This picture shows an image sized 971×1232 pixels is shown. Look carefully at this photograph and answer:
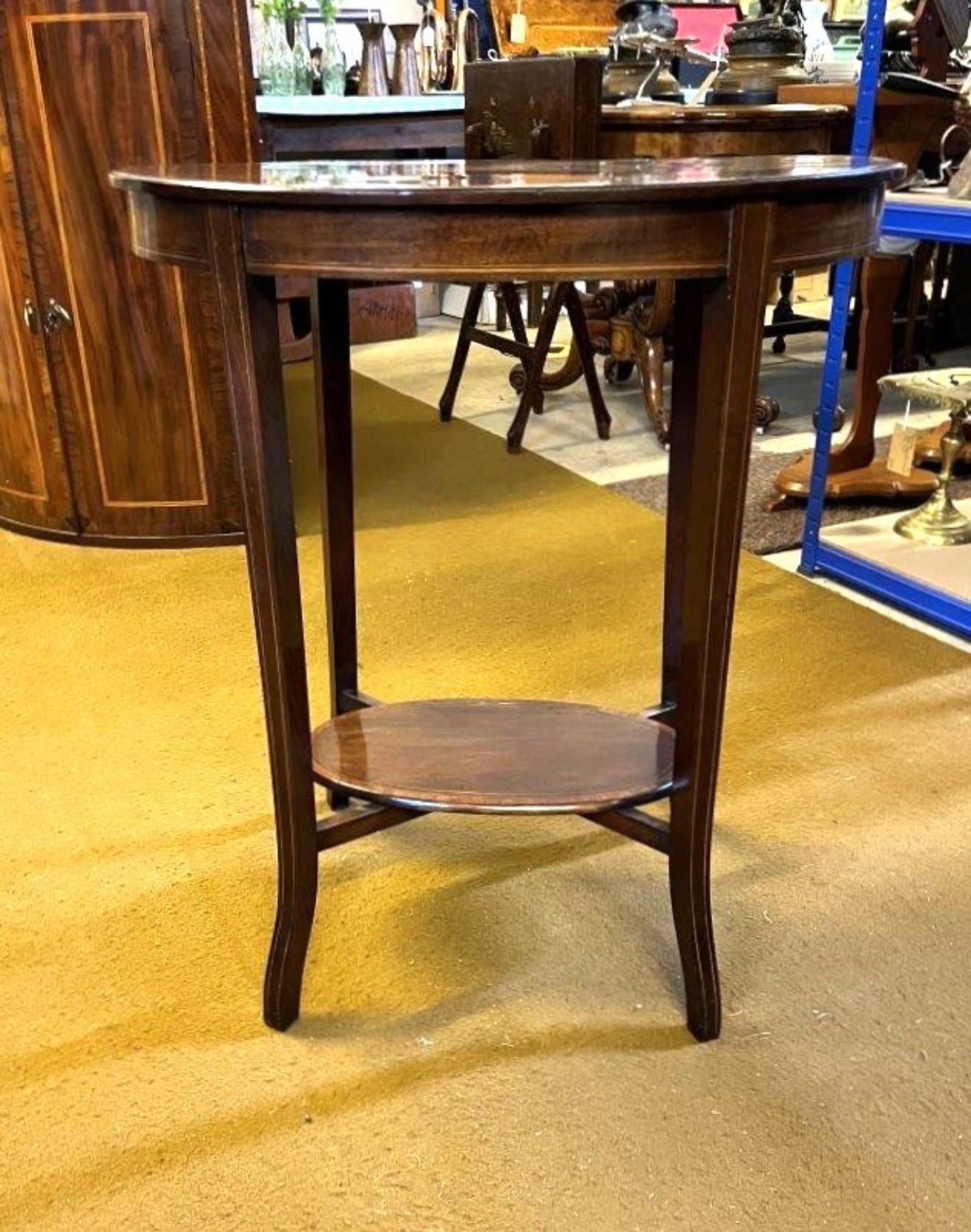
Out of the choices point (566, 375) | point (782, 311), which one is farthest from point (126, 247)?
point (782, 311)

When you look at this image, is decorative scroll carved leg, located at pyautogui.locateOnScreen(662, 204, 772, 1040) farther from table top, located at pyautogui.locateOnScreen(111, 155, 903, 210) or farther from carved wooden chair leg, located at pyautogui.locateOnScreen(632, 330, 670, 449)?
carved wooden chair leg, located at pyautogui.locateOnScreen(632, 330, 670, 449)

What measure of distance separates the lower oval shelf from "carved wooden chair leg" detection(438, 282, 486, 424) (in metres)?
2.10

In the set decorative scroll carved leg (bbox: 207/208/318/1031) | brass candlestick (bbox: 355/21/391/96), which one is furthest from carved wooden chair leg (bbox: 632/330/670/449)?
decorative scroll carved leg (bbox: 207/208/318/1031)

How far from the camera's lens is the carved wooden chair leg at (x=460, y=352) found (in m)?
3.31

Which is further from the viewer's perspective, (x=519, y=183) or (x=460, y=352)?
(x=460, y=352)

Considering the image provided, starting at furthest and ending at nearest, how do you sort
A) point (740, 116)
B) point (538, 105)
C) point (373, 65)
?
point (373, 65) → point (538, 105) → point (740, 116)

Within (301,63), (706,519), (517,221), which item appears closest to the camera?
(517,221)

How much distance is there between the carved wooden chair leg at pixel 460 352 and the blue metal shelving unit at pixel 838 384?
4.28 feet

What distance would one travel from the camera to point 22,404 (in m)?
2.44

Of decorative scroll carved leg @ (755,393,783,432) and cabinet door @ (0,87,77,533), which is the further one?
decorative scroll carved leg @ (755,393,783,432)

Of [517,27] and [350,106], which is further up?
[517,27]

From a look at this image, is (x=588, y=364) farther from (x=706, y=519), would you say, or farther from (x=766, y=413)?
(x=706, y=519)

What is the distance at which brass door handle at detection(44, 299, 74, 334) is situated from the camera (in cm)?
230

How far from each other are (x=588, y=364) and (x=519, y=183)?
242 centimetres
